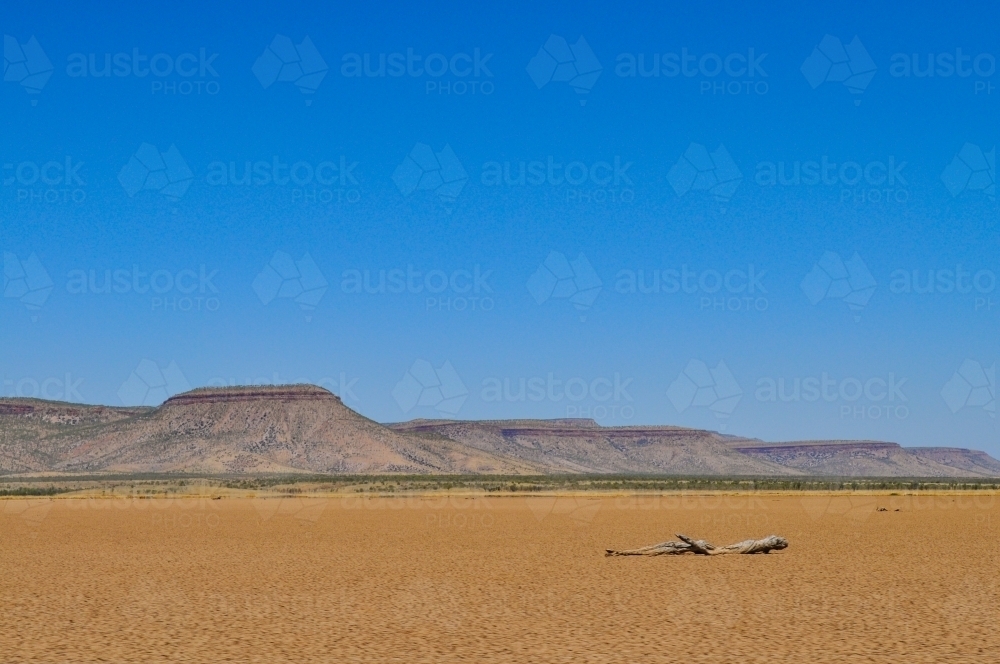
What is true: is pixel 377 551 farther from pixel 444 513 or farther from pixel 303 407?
pixel 303 407

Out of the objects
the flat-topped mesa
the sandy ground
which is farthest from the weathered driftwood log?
the flat-topped mesa

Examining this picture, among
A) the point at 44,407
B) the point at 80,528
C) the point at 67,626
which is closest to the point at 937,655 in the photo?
the point at 67,626

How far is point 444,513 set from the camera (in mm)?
44438

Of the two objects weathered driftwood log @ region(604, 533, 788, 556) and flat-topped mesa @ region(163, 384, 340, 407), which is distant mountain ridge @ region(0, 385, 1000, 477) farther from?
weathered driftwood log @ region(604, 533, 788, 556)

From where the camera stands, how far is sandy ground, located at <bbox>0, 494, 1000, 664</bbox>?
12.7 meters

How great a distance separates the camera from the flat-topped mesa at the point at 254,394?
157000mm

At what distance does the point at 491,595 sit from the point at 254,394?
Result: 473 feet

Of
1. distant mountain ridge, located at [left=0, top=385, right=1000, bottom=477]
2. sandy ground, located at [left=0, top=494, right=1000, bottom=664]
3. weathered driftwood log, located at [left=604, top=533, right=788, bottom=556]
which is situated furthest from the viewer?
distant mountain ridge, located at [left=0, top=385, right=1000, bottom=477]

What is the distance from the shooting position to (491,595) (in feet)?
57.9

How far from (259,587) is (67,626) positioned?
4.98 metres

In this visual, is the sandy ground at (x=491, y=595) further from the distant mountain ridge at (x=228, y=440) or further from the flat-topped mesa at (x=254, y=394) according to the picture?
the flat-topped mesa at (x=254, y=394)

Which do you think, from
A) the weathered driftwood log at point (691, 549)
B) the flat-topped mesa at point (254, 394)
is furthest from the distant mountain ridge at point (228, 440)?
the weathered driftwood log at point (691, 549)

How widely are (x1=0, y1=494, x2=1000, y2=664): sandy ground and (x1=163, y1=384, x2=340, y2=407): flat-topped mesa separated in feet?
400

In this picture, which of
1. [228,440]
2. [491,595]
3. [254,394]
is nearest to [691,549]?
[491,595]
